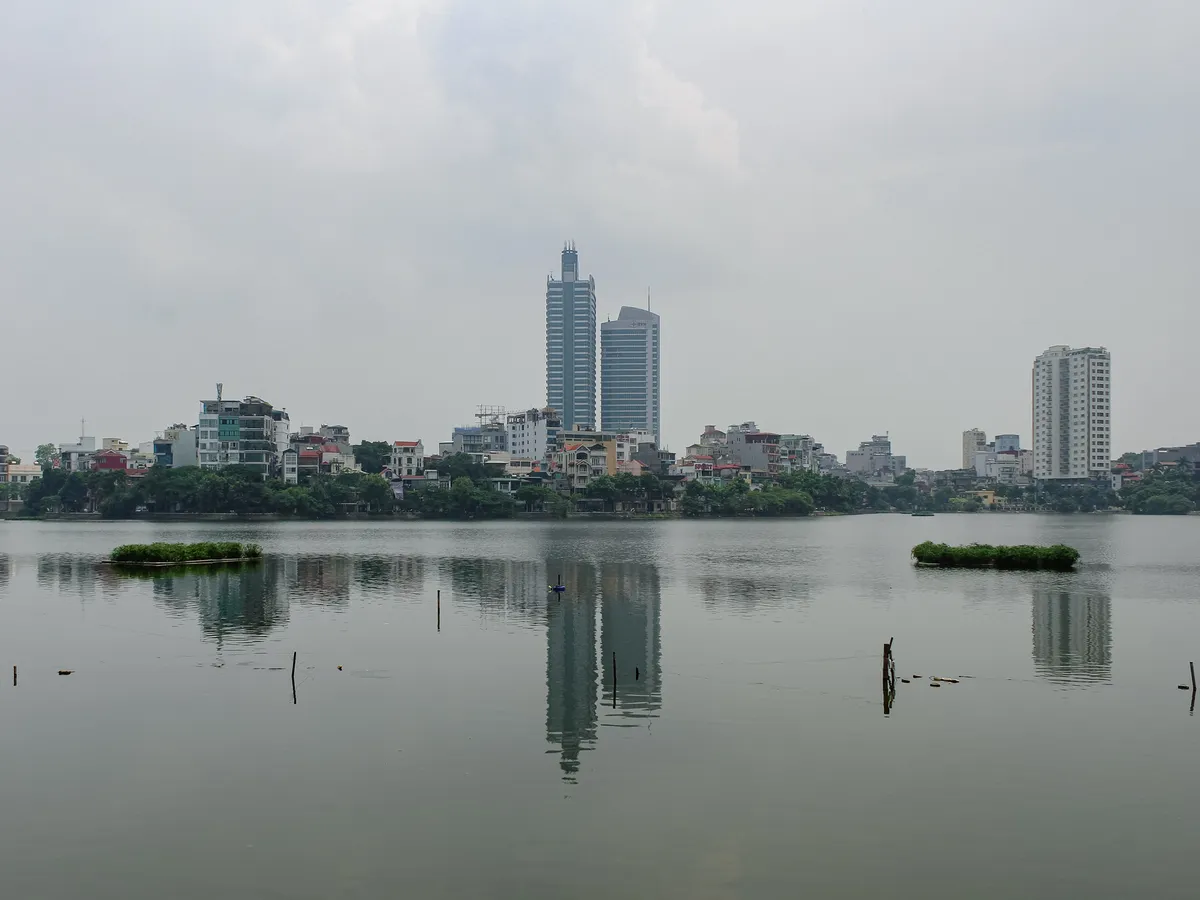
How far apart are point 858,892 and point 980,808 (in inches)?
164

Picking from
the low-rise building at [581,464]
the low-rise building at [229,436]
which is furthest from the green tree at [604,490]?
the low-rise building at [229,436]

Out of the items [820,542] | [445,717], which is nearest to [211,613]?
[445,717]

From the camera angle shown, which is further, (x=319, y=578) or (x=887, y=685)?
(x=319, y=578)

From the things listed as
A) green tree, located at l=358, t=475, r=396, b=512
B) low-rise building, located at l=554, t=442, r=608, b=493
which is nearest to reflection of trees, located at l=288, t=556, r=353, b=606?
green tree, located at l=358, t=475, r=396, b=512

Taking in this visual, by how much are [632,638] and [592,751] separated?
14.5 meters

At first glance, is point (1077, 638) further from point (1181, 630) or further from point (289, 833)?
point (289, 833)

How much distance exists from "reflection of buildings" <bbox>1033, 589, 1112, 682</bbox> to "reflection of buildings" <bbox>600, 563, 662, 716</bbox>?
1081 cm

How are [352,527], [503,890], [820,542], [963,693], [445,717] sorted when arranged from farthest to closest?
[352,527]
[820,542]
[963,693]
[445,717]
[503,890]

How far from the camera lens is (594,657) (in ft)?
102

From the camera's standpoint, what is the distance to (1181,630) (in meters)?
37.6

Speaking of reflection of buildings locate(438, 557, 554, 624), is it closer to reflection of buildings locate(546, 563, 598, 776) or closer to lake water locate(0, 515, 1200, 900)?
lake water locate(0, 515, 1200, 900)

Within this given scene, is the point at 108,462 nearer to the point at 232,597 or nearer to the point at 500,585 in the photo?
the point at 500,585

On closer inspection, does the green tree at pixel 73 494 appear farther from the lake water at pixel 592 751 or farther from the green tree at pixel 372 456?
the lake water at pixel 592 751

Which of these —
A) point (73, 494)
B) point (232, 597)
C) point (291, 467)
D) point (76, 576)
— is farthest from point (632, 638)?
point (73, 494)
